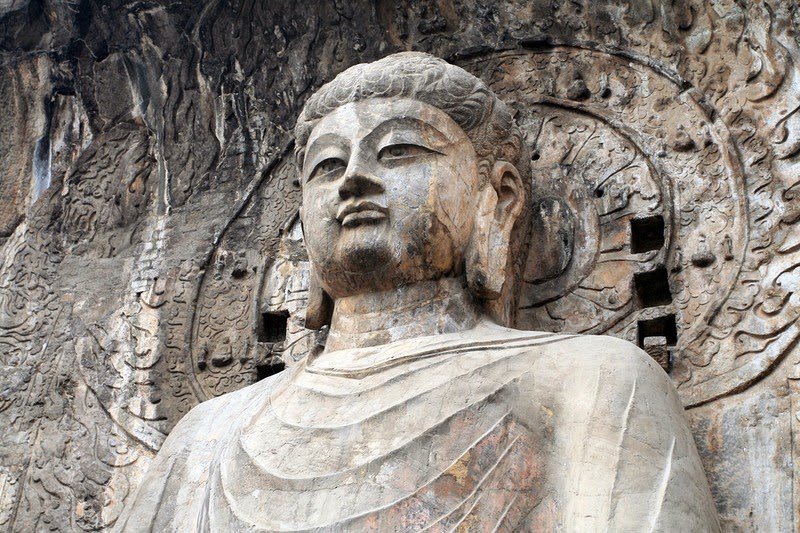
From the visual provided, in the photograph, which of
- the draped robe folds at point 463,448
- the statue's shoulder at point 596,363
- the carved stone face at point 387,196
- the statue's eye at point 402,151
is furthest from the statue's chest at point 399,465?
the statue's eye at point 402,151

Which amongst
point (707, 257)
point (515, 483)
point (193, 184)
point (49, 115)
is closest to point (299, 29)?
point (193, 184)

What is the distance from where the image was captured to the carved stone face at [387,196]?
18.9ft

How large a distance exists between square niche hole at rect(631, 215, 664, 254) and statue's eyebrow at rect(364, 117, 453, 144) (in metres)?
1.16

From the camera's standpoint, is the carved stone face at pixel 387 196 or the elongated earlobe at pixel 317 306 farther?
the elongated earlobe at pixel 317 306

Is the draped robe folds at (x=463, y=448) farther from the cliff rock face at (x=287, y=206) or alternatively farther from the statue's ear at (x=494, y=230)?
the cliff rock face at (x=287, y=206)

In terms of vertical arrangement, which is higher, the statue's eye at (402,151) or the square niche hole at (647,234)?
the statue's eye at (402,151)

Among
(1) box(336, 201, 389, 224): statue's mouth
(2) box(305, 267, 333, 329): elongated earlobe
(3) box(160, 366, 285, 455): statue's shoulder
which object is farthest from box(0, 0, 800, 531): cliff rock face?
(1) box(336, 201, 389, 224): statue's mouth

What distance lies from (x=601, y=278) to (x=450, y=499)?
186 centimetres

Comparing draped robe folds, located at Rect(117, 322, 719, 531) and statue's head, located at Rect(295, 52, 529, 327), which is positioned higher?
statue's head, located at Rect(295, 52, 529, 327)

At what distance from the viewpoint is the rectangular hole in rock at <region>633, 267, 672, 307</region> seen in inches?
252

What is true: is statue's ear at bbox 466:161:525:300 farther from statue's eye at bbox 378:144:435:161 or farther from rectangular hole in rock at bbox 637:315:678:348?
rectangular hole in rock at bbox 637:315:678:348

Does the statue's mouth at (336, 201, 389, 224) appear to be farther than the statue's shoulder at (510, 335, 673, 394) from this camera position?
Yes

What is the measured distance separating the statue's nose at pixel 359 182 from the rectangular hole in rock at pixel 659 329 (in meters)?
1.39

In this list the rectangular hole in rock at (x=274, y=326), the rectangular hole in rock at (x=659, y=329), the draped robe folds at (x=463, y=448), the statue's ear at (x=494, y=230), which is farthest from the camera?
the rectangular hole in rock at (x=274, y=326)
